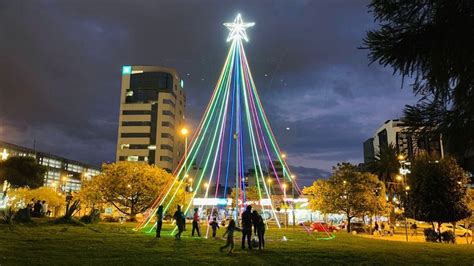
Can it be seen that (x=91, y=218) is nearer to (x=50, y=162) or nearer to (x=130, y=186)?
(x=130, y=186)

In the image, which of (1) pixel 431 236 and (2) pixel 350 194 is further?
(2) pixel 350 194

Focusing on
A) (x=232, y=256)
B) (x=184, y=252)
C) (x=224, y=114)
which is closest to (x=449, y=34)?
(x=232, y=256)

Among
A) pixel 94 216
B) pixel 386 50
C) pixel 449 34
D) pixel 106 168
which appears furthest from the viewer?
pixel 106 168

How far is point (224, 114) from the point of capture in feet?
78.6

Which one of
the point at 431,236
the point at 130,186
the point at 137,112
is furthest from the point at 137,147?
the point at 431,236

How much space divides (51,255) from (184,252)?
442 cm

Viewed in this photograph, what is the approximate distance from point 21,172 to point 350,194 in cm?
3610

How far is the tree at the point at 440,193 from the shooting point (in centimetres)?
3416

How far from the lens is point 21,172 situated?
48.3 metres

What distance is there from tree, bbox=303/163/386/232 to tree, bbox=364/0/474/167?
33.9 meters

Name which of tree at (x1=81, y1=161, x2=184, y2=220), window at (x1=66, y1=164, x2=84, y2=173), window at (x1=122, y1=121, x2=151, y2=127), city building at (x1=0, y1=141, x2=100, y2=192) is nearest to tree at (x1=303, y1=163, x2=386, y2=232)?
tree at (x1=81, y1=161, x2=184, y2=220)

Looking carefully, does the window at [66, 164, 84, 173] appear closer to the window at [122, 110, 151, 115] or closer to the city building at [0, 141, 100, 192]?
the city building at [0, 141, 100, 192]

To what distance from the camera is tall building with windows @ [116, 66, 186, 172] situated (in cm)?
9944

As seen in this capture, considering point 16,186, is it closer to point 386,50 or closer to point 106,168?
point 106,168
